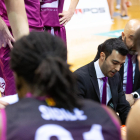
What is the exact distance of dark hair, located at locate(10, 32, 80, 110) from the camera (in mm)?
805

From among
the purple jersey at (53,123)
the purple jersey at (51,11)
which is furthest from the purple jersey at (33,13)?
the purple jersey at (53,123)

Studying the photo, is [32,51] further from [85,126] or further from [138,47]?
[138,47]

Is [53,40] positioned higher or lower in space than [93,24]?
higher

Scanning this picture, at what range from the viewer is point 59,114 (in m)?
0.81

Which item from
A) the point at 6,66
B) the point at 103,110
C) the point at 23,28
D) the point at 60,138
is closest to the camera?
the point at 60,138

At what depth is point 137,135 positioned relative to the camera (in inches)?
40.7

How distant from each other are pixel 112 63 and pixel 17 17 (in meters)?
0.96

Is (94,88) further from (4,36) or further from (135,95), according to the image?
(4,36)

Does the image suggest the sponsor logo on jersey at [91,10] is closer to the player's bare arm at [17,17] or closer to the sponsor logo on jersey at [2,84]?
the sponsor logo on jersey at [2,84]

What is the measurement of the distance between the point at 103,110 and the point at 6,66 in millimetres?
982

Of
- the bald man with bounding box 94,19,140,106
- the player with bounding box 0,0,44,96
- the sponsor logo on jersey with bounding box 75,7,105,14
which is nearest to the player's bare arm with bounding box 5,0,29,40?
the player with bounding box 0,0,44,96

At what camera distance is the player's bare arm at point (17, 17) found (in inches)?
57.3

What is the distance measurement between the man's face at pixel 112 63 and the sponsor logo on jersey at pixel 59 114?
4.09 ft

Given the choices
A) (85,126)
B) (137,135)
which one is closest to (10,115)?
(85,126)
